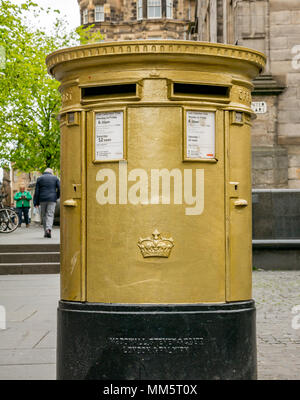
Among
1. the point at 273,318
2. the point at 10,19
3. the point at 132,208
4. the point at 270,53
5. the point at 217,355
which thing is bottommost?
the point at 273,318

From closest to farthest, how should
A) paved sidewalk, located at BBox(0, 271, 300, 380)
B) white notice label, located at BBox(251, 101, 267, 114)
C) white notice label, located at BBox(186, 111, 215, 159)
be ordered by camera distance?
white notice label, located at BBox(186, 111, 215, 159) → paved sidewalk, located at BBox(0, 271, 300, 380) → white notice label, located at BBox(251, 101, 267, 114)

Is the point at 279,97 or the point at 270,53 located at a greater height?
the point at 270,53

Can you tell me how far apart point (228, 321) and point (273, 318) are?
10.9ft

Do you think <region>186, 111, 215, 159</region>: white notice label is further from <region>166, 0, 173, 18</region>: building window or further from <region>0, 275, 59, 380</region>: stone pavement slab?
<region>166, 0, 173, 18</region>: building window

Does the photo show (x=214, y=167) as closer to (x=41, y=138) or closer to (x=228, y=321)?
(x=228, y=321)

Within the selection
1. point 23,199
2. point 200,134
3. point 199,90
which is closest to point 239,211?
point 200,134

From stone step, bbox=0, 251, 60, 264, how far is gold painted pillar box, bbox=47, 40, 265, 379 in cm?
889

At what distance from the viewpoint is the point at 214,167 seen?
360cm

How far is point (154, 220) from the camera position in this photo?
3486 mm

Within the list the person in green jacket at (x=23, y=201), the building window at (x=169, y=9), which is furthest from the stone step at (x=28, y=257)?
the building window at (x=169, y=9)

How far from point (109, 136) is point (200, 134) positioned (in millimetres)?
489

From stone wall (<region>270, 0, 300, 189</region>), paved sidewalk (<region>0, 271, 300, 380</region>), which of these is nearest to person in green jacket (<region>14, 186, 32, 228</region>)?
stone wall (<region>270, 0, 300, 189</region>)

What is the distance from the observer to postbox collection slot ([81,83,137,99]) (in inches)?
141

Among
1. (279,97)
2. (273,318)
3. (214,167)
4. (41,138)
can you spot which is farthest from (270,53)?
(41,138)
